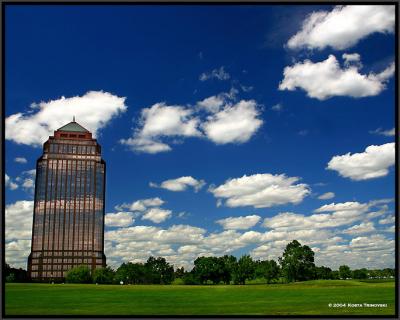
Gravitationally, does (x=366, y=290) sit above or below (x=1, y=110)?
below

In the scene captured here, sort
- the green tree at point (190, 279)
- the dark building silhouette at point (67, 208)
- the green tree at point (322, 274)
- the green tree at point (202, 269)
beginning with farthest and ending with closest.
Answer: the dark building silhouette at point (67, 208) → the green tree at point (202, 269) → the green tree at point (190, 279) → the green tree at point (322, 274)

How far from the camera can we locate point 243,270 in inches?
1980

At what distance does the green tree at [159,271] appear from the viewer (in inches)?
1884

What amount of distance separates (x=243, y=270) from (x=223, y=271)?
2.61 metres

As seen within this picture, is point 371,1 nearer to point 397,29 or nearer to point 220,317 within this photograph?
point 397,29

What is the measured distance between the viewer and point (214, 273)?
47938mm

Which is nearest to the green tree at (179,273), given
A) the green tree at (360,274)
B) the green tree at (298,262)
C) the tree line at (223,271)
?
the tree line at (223,271)

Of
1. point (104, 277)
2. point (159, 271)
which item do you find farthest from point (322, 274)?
point (104, 277)

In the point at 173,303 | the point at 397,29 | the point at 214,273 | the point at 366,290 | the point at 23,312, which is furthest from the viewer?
the point at 214,273

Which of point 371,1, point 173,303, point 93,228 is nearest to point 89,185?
point 93,228

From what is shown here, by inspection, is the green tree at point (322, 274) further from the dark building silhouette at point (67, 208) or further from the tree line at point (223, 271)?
the dark building silhouette at point (67, 208)

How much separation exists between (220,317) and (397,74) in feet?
33.0

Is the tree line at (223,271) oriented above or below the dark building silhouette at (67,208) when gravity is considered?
below

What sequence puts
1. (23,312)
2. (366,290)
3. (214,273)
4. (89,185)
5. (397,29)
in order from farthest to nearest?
1. (89,185)
2. (214,273)
3. (366,290)
4. (23,312)
5. (397,29)
